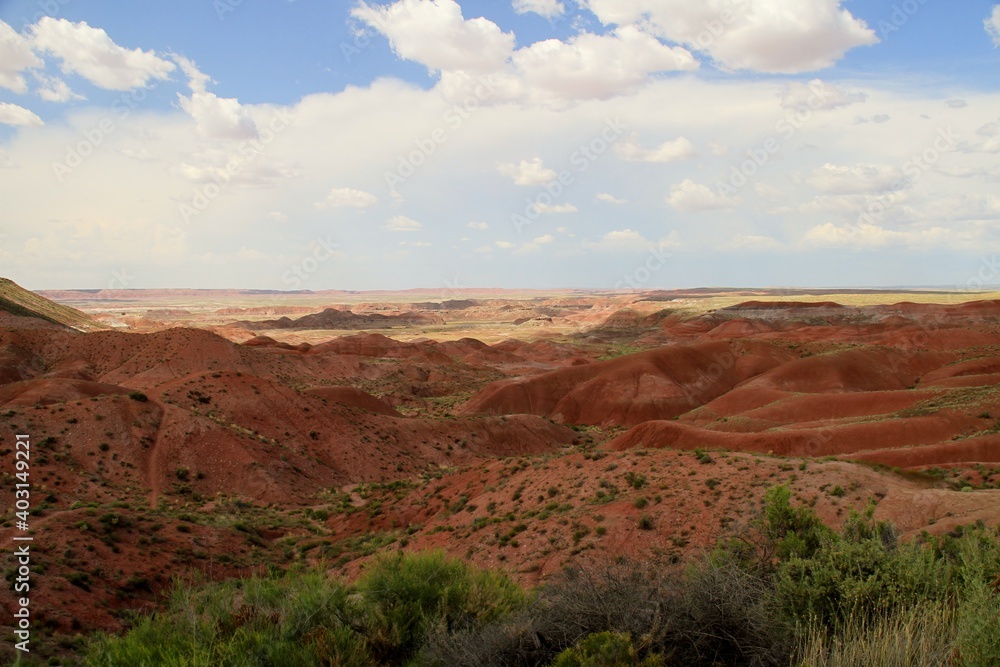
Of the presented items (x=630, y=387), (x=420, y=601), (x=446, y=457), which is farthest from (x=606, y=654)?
(x=630, y=387)

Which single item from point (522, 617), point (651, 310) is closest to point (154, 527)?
point (522, 617)

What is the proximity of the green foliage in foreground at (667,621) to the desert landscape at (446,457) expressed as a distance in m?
5.28

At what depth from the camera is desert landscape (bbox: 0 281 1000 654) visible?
53.2 ft

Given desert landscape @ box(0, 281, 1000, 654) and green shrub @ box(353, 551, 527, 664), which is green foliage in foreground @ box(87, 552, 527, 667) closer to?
green shrub @ box(353, 551, 527, 664)

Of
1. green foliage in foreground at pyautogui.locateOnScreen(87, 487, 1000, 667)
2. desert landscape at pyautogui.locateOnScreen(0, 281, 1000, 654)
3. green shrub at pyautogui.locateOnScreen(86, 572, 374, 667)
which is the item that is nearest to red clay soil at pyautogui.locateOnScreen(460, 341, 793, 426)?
desert landscape at pyautogui.locateOnScreen(0, 281, 1000, 654)

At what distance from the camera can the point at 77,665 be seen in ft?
32.7

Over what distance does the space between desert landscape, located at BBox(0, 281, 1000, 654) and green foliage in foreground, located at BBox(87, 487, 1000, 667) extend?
5279 mm

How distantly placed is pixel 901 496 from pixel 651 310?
6072 inches

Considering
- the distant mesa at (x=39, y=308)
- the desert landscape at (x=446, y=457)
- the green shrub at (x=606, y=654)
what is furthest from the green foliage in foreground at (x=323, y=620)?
the distant mesa at (x=39, y=308)

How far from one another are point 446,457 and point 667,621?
35.0 meters

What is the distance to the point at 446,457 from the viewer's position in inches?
1622

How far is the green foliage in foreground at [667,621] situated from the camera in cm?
622

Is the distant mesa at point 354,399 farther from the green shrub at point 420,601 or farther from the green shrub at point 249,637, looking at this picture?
the green shrub at point 249,637

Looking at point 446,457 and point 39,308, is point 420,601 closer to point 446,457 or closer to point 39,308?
point 446,457
